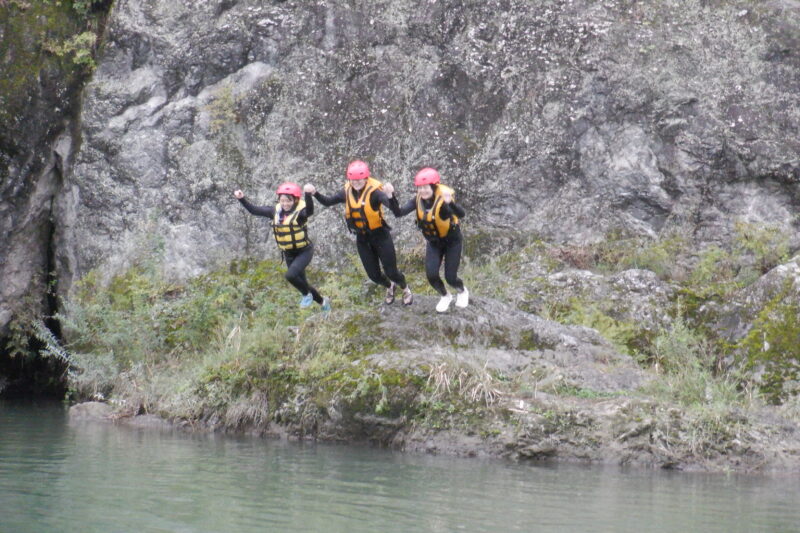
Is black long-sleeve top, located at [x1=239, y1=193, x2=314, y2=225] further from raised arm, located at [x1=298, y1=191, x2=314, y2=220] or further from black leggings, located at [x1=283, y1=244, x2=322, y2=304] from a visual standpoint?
black leggings, located at [x1=283, y1=244, x2=322, y2=304]

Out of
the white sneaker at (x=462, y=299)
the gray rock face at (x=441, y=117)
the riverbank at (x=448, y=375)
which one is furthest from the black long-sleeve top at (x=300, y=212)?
the gray rock face at (x=441, y=117)

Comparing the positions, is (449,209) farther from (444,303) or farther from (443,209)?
(444,303)

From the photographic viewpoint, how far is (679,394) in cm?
1019

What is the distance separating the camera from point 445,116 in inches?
609

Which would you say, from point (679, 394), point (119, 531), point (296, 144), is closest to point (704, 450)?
point (679, 394)

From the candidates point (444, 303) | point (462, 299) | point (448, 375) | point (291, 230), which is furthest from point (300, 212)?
point (448, 375)

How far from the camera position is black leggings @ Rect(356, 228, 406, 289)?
11.3m

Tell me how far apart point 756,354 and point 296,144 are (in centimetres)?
823

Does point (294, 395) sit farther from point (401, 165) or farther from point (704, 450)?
point (401, 165)

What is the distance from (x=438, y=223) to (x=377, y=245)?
94 centimetres

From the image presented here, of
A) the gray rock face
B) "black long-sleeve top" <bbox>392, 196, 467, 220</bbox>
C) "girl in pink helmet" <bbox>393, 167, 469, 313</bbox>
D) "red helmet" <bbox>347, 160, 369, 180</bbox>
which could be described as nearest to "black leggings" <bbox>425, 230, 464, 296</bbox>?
"girl in pink helmet" <bbox>393, 167, 469, 313</bbox>

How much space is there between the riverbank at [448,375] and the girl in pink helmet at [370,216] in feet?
1.51

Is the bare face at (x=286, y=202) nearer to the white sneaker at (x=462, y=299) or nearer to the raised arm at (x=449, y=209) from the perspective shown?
the raised arm at (x=449, y=209)

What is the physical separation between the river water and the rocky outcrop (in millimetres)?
6253
